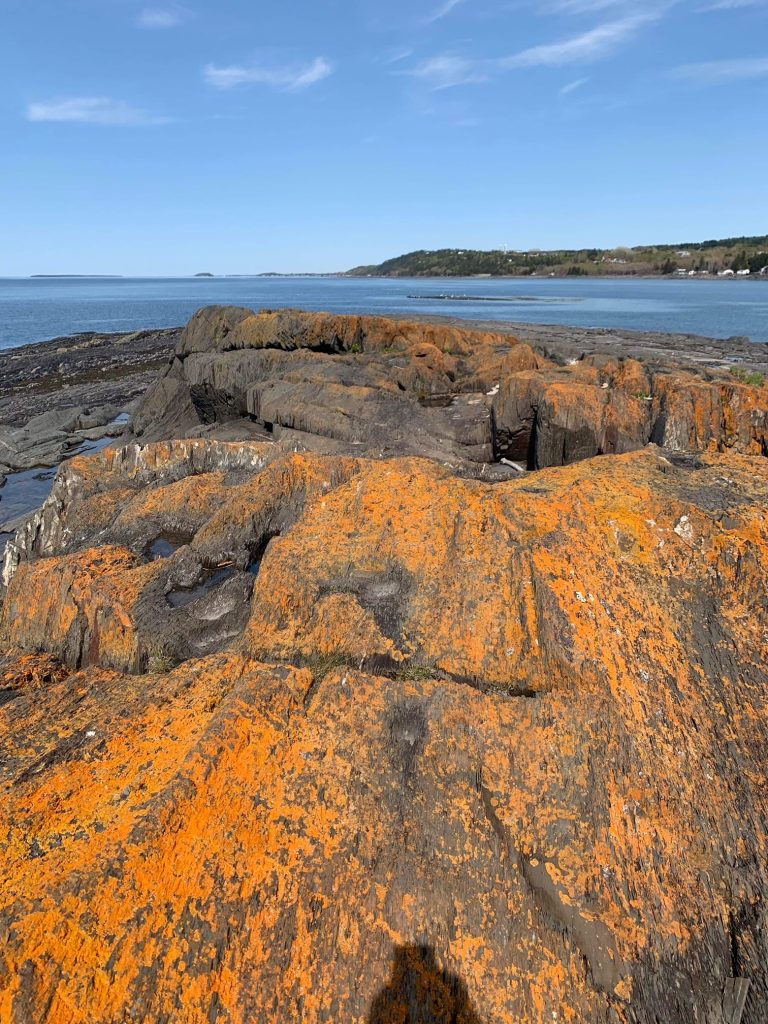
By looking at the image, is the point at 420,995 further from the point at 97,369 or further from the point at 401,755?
the point at 97,369

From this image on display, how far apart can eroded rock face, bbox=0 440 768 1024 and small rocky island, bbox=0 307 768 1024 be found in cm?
2

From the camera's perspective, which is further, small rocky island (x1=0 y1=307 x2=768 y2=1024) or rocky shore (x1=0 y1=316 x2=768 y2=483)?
rocky shore (x1=0 y1=316 x2=768 y2=483)

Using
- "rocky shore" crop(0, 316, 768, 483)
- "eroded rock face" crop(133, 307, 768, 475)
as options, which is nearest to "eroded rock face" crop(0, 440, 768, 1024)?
"eroded rock face" crop(133, 307, 768, 475)

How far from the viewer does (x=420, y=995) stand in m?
3.33

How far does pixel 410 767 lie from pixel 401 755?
11cm

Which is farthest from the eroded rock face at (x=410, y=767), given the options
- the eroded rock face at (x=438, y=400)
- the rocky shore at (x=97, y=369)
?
the rocky shore at (x=97, y=369)

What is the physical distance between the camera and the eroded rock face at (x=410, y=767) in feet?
10.8

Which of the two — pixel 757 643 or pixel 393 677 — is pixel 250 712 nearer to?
pixel 393 677

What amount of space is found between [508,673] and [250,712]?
2.30m

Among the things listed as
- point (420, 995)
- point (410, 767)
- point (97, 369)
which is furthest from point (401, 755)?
point (97, 369)

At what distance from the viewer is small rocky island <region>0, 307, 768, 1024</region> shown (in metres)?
3.31

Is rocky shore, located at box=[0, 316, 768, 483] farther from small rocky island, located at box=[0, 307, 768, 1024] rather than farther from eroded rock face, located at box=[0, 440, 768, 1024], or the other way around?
eroded rock face, located at box=[0, 440, 768, 1024]

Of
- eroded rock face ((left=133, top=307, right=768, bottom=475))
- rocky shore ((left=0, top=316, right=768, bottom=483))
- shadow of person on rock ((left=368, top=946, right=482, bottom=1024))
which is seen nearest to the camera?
shadow of person on rock ((left=368, top=946, right=482, bottom=1024))

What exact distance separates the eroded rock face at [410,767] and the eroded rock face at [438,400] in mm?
4716
